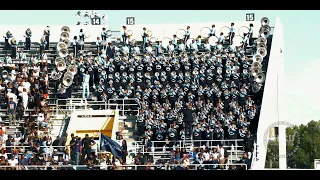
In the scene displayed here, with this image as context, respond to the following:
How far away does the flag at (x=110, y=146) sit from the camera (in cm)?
2994

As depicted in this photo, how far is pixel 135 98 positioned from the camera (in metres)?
34.9

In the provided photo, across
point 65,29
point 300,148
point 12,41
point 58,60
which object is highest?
point 65,29

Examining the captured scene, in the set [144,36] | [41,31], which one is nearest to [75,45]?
[41,31]

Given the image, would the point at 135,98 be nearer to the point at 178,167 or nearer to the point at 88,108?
the point at 88,108

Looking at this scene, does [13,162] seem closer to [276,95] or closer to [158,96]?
[158,96]

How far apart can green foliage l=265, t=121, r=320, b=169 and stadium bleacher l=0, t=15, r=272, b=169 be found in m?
4.25

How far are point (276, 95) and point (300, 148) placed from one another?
15.6 m

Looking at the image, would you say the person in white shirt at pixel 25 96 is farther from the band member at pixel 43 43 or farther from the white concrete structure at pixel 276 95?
the white concrete structure at pixel 276 95

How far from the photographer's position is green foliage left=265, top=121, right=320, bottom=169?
3956 centimetres

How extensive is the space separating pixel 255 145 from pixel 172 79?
5.15 metres

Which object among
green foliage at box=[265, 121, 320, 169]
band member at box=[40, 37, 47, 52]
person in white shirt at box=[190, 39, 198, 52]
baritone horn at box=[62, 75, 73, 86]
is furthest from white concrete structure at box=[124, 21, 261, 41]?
green foliage at box=[265, 121, 320, 169]

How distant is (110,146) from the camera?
1179 inches

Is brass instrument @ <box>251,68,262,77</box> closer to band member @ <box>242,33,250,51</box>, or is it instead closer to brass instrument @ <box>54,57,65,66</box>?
band member @ <box>242,33,250,51</box>
